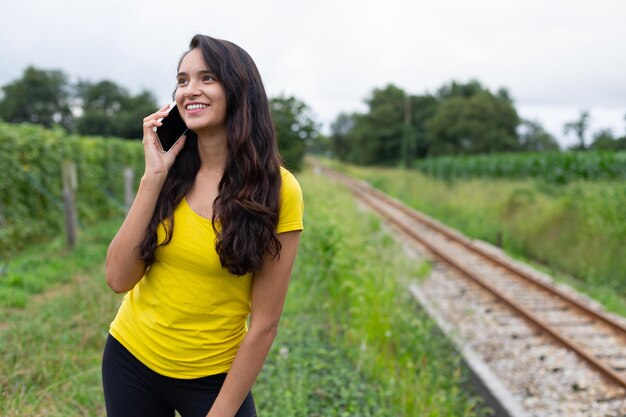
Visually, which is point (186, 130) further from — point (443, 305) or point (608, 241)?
point (608, 241)

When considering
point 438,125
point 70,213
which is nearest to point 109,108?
point 438,125

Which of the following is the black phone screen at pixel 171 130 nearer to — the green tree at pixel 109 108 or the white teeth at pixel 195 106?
the white teeth at pixel 195 106

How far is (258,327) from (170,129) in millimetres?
740

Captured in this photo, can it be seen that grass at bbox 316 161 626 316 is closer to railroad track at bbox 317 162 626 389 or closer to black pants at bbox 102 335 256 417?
railroad track at bbox 317 162 626 389

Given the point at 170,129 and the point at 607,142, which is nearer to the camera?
the point at 170,129

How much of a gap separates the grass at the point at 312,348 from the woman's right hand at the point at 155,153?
1728mm

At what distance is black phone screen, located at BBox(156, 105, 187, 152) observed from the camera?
72.9 inches

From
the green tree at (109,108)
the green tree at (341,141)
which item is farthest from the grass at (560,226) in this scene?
the green tree at (341,141)

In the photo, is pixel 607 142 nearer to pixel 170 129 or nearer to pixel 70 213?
pixel 70 213

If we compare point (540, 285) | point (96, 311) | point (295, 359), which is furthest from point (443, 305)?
point (96, 311)

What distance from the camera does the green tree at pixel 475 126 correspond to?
1939 inches

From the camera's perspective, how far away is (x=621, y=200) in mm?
12977

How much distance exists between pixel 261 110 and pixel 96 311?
13.2ft

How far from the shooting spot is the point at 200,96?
5.67 feet
